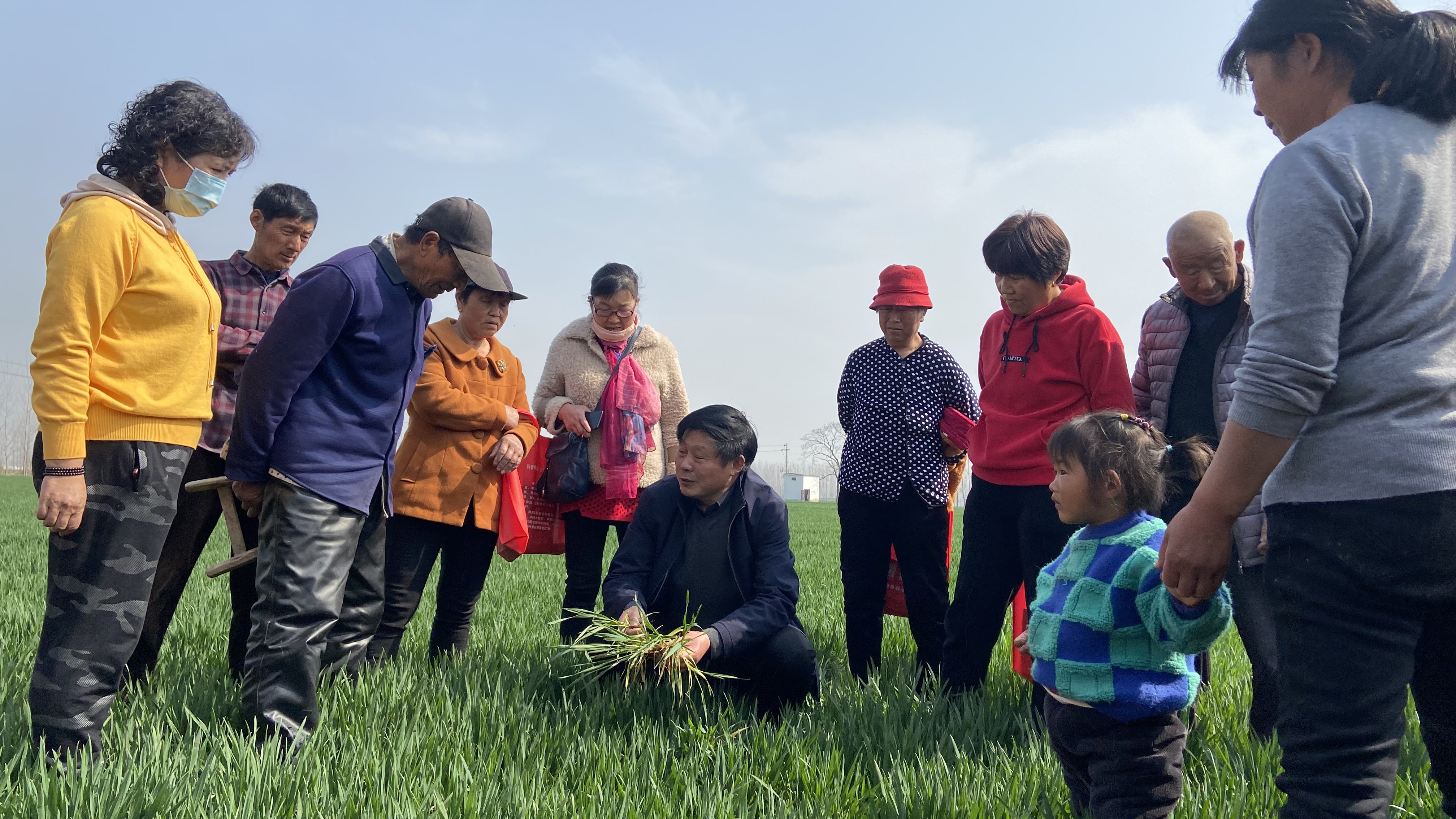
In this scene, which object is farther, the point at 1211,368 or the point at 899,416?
the point at 899,416

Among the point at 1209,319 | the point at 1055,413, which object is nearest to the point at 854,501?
the point at 1055,413

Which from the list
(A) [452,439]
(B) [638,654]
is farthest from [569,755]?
(A) [452,439]

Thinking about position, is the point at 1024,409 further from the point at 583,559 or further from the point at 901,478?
the point at 583,559

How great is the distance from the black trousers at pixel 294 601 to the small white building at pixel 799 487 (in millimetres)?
82845

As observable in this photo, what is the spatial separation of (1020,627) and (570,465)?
2074mm

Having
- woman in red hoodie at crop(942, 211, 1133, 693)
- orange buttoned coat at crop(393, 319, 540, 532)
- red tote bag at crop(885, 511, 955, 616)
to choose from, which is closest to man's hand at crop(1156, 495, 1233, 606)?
woman in red hoodie at crop(942, 211, 1133, 693)

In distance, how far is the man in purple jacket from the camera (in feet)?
9.05

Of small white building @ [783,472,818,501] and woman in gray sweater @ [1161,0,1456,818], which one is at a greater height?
woman in gray sweater @ [1161,0,1456,818]

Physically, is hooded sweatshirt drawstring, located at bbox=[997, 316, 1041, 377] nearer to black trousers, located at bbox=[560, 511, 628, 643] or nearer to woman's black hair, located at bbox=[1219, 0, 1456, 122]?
black trousers, located at bbox=[560, 511, 628, 643]

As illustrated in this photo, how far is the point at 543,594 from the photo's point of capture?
23.2ft

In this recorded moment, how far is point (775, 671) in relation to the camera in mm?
3471

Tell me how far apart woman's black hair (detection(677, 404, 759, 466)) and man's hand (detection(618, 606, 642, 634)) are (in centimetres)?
65

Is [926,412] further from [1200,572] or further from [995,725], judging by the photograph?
[1200,572]

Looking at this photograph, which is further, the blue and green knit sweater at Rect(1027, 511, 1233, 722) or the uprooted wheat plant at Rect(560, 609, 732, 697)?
the uprooted wheat plant at Rect(560, 609, 732, 697)
